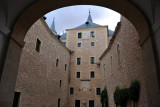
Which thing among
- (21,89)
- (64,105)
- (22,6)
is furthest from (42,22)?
(64,105)

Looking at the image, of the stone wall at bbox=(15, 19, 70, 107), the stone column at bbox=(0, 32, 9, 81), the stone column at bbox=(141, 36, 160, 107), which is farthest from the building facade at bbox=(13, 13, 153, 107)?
the stone column at bbox=(0, 32, 9, 81)

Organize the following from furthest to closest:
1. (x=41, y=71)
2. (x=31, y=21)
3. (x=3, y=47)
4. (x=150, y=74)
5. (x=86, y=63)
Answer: (x=86, y=63) < (x=41, y=71) < (x=31, y=21) < (x=3, y=47) < (x=150, y=74)

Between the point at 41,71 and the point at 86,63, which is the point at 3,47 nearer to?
the point at 41,71

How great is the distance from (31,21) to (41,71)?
8840 mm

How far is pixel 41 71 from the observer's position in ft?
40.9

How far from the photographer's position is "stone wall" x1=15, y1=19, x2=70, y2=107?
A: 987cm

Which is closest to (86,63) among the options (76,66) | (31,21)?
(76,66)

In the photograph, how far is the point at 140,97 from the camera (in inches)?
233

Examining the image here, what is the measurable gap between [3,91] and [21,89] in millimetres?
6660

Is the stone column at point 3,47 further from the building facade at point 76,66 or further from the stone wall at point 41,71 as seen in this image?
the stone wall at point 41,71

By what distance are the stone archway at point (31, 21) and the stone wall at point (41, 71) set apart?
5.82 meters

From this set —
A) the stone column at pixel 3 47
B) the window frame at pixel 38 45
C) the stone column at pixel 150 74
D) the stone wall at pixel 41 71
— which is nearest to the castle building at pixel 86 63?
the stone wall at pixel 41 71

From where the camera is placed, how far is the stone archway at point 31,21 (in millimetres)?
3291

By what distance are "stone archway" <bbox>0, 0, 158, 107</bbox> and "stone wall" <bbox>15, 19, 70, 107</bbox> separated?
5822 mm
